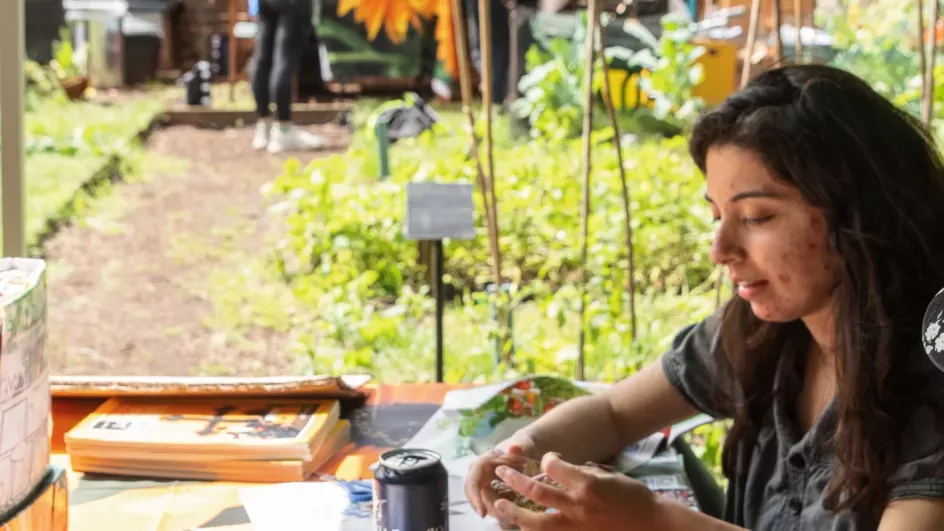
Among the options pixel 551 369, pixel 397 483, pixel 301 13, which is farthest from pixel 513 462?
pixel 301 13

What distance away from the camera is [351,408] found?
146 cm

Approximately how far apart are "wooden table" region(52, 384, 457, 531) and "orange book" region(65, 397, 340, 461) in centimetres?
3

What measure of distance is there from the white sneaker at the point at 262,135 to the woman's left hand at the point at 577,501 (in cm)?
465

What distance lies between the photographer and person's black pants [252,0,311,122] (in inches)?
196

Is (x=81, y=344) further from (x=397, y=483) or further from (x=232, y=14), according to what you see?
(x=232, y=14)

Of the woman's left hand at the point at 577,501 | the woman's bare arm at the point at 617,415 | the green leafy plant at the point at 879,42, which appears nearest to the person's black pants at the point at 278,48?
the green leafy plant at the point at 879,42

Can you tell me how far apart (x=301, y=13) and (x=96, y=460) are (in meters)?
4.23

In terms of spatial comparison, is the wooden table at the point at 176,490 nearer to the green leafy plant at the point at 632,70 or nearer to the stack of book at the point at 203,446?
the stack of book at the point at 203,446

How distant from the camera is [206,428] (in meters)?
1.28

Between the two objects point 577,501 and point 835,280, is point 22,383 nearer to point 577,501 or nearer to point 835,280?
point 577,501

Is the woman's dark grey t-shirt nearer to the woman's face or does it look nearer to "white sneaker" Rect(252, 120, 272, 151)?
the woman's face

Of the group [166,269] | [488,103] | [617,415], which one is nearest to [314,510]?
[617,415]

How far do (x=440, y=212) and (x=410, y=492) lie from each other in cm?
100

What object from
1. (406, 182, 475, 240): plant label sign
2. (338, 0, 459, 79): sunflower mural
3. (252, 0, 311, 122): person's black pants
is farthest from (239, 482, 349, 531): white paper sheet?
(338, 0, 459, 79): sunflower mural
